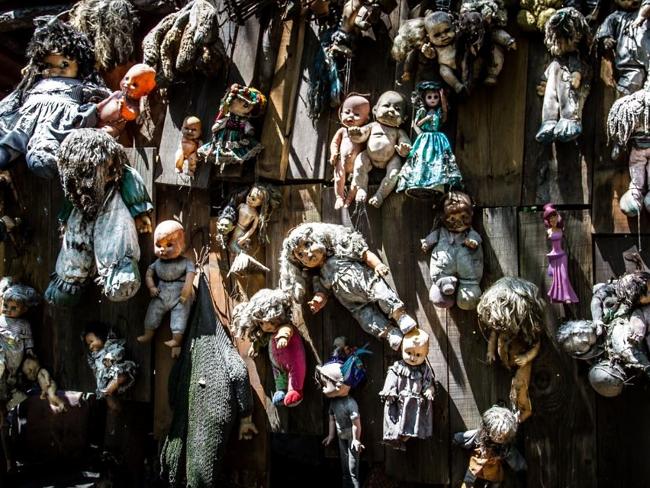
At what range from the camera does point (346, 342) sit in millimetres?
3045

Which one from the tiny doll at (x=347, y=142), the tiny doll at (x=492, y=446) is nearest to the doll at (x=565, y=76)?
the tiny doll at (x=347, y=142)

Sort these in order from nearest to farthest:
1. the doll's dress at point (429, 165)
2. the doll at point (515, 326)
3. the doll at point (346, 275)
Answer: the doll at point (515, 326), the doll's dress at point (429, 165), the doll at point (346, 275)

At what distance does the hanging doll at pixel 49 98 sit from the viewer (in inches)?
128

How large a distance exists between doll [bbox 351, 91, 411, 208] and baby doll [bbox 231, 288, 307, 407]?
1.63ft

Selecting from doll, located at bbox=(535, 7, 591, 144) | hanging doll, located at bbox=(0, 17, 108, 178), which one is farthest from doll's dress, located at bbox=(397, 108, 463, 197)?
hanging doll, located at bbox=(0, 17, 108, 178)

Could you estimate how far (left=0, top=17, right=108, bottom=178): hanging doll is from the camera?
3.25m

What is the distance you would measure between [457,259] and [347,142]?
0.59 meters

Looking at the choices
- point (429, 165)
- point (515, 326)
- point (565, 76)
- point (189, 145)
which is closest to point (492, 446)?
point (515, 326)

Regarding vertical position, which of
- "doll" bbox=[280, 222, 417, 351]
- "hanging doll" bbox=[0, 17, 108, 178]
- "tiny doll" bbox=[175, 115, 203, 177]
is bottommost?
"doll" bbox=[280, 222, 417, 351]

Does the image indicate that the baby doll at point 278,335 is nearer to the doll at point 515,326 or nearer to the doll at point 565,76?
the doll at point 515,326

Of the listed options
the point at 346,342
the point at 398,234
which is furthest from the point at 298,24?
the point at 346,342

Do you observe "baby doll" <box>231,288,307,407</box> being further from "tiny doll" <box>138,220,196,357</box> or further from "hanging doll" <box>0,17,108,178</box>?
"hanging doll" <box>0,17,108,178</box>

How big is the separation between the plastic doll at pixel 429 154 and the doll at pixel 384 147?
0.19ft

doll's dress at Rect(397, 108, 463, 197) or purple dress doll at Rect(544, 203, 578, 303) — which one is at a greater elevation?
doll's dress at Rect(397, 108, 463, 197)
